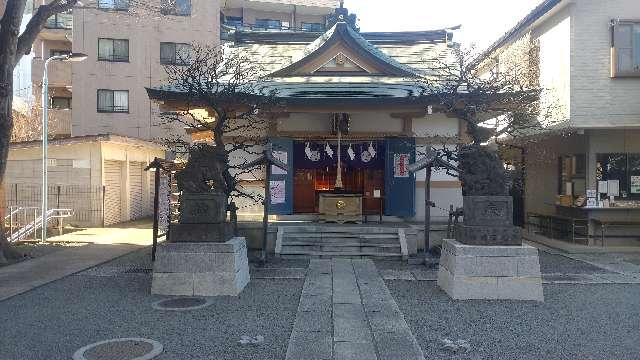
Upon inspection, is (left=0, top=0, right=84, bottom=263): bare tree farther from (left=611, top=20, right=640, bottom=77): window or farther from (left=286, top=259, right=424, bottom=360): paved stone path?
(left=611, top=20, right=640, bottom=77): window

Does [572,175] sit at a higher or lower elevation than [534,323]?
higher

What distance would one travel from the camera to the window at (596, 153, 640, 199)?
16922 mm

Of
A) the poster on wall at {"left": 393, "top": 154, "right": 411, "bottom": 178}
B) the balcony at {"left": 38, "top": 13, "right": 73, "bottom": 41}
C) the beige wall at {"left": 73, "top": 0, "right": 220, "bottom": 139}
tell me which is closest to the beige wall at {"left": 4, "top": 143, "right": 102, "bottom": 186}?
the beige wall at {"left": 73, "top": 0, "right": 220, "bottom": 139}

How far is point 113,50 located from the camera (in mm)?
32000

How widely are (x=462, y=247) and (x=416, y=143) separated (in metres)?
7.86

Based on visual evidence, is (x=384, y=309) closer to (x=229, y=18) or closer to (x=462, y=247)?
(x=462, y=247)

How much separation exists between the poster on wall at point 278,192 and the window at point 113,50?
790 inches

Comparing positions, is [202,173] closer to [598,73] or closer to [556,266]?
[556,266]

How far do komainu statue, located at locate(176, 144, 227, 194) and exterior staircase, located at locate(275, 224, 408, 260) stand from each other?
13.9 ft

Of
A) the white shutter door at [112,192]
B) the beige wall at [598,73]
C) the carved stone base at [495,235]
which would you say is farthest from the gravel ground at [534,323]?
the white shutter door at [112,192]

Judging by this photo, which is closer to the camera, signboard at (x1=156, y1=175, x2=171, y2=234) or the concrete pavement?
the concrete pavement

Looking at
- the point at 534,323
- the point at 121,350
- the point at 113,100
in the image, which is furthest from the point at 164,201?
the point at 113,100

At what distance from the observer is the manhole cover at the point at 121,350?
6.20 meters

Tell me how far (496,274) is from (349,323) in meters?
3.25
